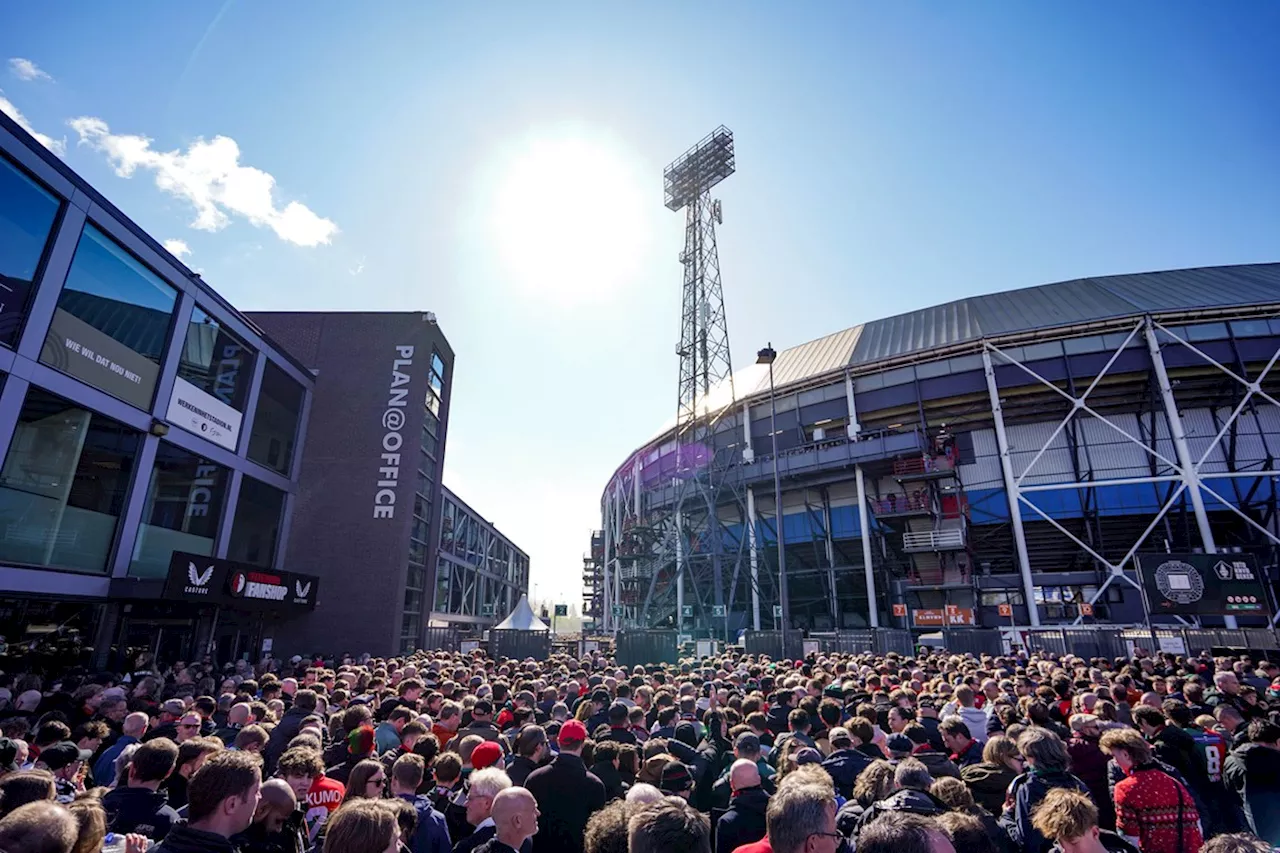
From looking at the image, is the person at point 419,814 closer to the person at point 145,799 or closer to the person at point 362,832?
the person at point 145,799

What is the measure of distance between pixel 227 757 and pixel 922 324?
165 feet

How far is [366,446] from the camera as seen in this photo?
28922 mm

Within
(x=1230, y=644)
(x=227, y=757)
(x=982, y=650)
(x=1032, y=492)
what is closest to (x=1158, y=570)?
(x=1230, y=644)

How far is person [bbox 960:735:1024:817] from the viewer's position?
520 cm

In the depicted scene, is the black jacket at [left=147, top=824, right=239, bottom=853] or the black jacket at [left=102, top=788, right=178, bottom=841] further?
the black jacket at [left=102, top=788, right=178, bottom=841]

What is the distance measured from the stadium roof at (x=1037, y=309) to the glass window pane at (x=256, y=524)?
1269 inches

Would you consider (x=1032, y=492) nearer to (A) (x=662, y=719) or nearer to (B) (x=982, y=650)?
(B) (x=982, y=650)

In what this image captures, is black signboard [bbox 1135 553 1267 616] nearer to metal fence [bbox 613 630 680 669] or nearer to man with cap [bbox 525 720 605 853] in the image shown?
metal fence [bbox 613 630 680 669]

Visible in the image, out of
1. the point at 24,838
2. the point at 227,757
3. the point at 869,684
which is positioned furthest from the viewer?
the point at 869,684

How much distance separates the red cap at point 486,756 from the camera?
224 inches

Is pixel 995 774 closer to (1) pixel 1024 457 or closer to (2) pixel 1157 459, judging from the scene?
(1) pixel 1024 457

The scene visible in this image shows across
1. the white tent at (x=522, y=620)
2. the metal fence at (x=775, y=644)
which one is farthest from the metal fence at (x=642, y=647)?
the white tent at (x=522, y=620)

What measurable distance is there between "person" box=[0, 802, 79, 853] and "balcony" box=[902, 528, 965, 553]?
38.7 meters

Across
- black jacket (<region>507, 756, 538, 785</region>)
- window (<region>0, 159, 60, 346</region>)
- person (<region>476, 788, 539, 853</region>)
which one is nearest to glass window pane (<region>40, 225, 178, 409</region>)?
window (<region>0, 159, 60, 346</region>)
